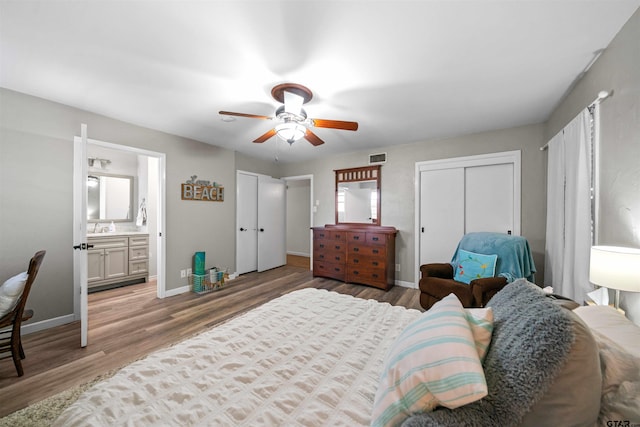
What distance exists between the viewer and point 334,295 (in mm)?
1926

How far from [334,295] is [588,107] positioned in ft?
8.19

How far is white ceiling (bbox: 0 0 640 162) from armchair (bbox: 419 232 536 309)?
154 cm

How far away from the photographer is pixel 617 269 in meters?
1.24

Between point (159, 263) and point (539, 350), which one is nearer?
point (539, 350)

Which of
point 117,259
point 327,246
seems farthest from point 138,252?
point 327,246

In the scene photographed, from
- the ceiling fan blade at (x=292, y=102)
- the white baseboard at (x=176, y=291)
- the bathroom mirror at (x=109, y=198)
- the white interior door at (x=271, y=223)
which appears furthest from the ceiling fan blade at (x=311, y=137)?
the bathroom mirror at (x=109, y=198)

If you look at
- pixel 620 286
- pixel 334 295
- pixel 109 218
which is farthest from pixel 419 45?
pixel 109 218

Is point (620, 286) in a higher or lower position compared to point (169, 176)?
lower

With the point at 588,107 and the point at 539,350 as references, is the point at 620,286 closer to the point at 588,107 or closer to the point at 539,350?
the point at 539,350

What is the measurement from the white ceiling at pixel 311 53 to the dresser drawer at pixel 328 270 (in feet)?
8.50

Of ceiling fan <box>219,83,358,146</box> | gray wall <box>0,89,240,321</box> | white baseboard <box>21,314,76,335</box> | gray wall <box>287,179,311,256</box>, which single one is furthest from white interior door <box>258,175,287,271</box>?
ceiling fan <box>219,83,358,146</box>

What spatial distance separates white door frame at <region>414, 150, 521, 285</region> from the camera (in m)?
3.19

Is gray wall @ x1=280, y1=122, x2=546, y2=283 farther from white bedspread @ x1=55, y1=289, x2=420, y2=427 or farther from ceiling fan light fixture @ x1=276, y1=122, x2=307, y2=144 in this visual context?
white bedspread @ x1=55, y1=289, x2=420, y2=427

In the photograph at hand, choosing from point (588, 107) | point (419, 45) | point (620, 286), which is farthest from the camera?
point (588, 107)
